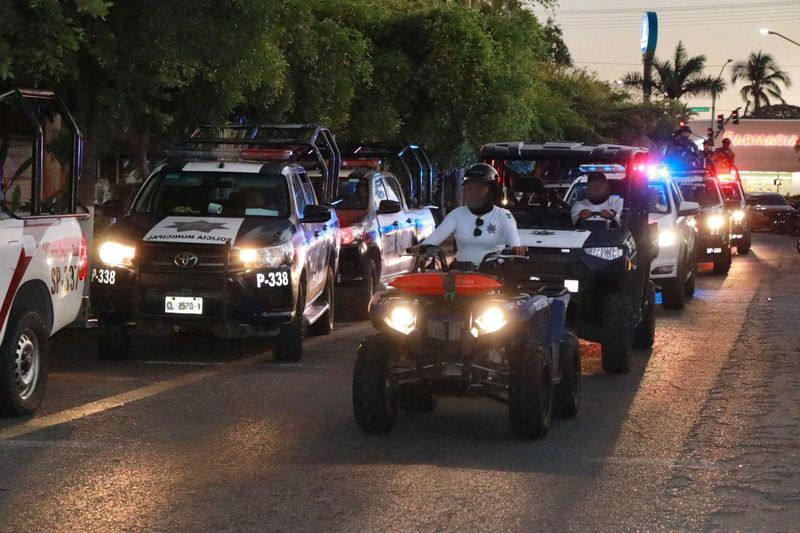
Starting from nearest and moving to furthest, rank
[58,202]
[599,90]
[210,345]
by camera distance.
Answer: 1. [58,202]
2. [210,345]
3. [599,90]

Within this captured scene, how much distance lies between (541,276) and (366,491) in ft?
18.1

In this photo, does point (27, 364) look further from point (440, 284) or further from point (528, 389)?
point (528, 389)

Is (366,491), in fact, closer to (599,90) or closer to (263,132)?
(263,132)

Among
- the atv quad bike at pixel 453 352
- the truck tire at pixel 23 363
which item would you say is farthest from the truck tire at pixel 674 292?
the truck tire at pixel 23 363

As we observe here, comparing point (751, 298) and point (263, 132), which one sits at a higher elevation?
point (263, 132)

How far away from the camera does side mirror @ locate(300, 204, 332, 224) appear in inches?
556

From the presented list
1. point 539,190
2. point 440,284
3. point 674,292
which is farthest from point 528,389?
point 674,292

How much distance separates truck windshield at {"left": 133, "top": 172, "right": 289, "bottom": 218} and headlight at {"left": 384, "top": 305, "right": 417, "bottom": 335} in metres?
4.97

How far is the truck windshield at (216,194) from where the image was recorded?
14344mm

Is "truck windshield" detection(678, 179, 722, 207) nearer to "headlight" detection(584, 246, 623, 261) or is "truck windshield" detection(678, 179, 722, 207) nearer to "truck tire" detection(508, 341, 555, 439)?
"headlight" detection(584, 246, 623, 261)

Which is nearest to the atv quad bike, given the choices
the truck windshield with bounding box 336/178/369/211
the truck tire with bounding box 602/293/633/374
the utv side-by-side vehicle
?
the utv side-by-side vehicle

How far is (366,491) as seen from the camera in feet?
25.8

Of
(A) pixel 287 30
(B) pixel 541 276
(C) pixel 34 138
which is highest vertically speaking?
(A) pixel 287 30

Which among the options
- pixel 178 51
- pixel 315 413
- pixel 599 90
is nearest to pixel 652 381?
pixel 315 413
